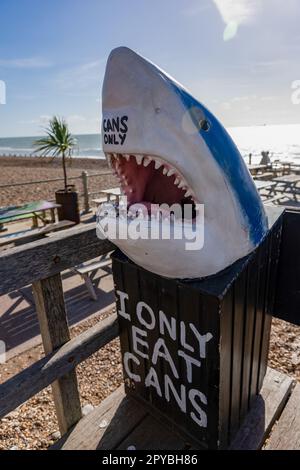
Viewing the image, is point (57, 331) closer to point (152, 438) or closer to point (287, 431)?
point (152, 438)

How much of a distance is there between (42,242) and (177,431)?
134 centimetres

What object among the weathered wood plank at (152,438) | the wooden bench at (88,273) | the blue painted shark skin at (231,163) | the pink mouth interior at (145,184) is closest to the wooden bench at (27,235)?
the wooden bench at (88,273)

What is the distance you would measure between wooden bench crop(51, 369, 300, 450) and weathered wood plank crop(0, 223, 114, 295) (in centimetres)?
104

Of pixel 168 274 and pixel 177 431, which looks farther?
pixel 177 431

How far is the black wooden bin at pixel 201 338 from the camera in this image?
1428mm

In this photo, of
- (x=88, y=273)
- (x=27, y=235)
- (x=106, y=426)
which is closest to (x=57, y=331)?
(x=106, y=426)

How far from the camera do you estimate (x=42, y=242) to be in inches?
58.8

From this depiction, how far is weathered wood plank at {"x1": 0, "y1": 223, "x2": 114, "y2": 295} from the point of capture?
4.43 feet

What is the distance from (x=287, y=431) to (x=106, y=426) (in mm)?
1095

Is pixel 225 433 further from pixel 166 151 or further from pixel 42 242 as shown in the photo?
pixel 166 151

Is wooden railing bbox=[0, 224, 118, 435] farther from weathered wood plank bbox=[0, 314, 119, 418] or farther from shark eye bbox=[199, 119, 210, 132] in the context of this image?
shark eye bbox=[199, 119, 210, 132]
